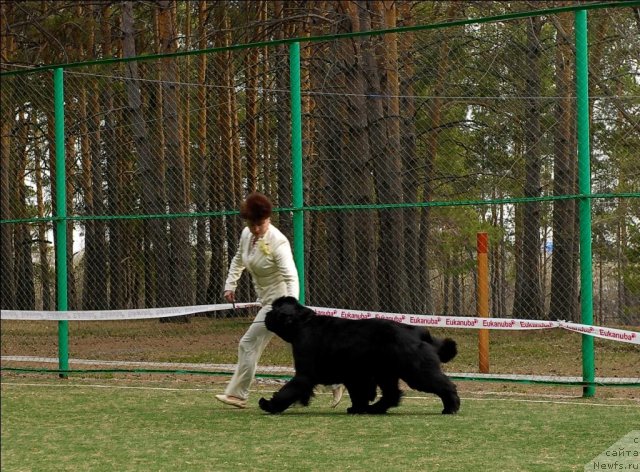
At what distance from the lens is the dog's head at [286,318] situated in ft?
27.5

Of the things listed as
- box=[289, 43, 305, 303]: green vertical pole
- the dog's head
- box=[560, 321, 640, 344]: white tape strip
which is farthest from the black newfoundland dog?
box=[289, 43, 305, 303]: green vertical pole

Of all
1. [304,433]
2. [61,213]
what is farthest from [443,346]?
[61,213]

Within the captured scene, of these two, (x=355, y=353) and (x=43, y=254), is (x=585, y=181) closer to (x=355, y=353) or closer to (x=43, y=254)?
(x=355, y=353)

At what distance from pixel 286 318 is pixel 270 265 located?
0.49 meters

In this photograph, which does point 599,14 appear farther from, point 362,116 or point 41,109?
point 41,109

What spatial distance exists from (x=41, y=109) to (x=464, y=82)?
8.98m

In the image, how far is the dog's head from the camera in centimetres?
838

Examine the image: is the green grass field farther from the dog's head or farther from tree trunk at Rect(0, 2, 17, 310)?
tree trunk at Rect(0, 2, 17, 310)

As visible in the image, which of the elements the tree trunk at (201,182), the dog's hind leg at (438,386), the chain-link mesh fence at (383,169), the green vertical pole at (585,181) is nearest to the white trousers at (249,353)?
the dog's hind leg at (438,386)

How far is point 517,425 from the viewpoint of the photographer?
8.04 m

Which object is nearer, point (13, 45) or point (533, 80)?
point (533, 80)

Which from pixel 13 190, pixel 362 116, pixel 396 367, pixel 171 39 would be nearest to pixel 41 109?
pixel 171 39

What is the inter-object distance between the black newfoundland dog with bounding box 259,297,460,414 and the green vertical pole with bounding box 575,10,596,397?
197cm

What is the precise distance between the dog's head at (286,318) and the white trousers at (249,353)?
0.99ft
